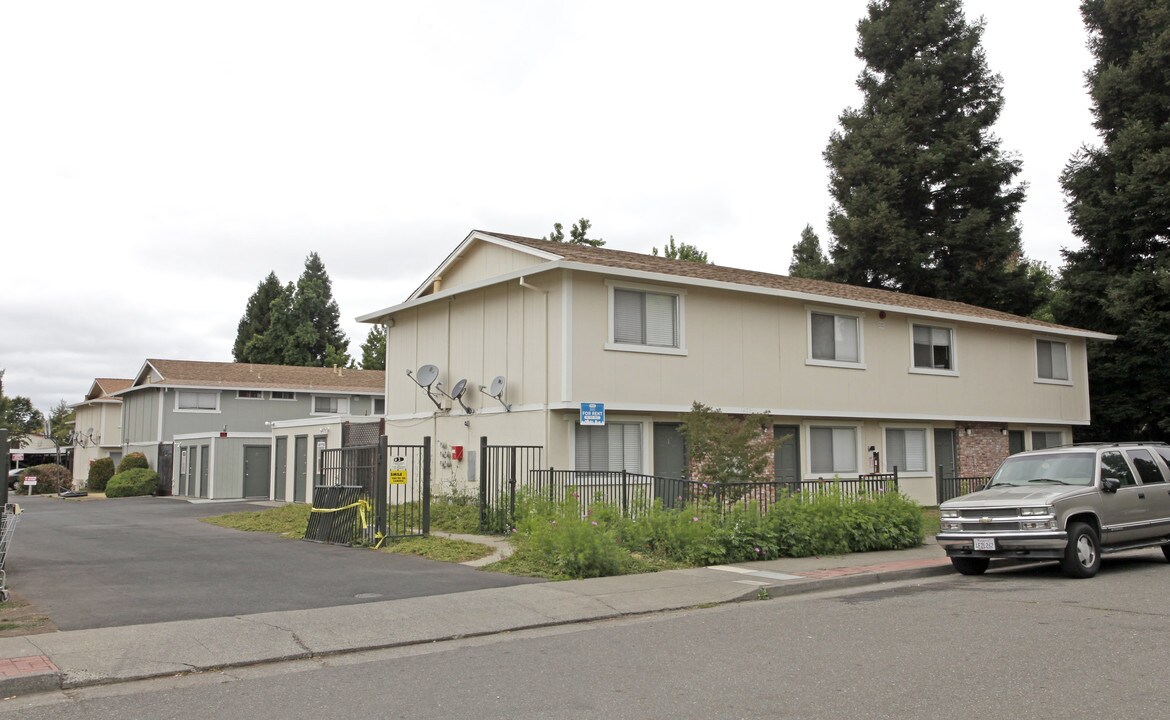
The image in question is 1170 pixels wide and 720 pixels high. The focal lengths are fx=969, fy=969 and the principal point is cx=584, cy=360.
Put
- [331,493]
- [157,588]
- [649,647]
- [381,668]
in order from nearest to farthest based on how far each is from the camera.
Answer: [381,668] → [649,647] → [157,588] → [331,493]

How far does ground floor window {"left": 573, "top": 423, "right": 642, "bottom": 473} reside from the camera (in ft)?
62.5

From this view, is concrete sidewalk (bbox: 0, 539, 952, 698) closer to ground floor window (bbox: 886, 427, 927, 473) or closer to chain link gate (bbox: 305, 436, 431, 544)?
chain link gate (bbox: 305, 436, 431, 544)

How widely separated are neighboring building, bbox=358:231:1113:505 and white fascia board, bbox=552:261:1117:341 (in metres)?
0.06

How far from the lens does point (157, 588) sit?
1186 cm

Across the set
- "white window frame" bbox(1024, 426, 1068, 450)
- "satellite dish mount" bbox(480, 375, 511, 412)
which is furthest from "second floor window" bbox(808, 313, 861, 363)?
"white window frame" bbox(1024, 426, 1068, 450)

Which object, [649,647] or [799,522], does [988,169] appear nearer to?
[799,522]

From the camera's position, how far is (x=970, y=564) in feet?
44.7

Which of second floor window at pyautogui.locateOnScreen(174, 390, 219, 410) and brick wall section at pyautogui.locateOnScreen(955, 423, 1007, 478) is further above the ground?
second floor window at pyautogui.locateOnScreen(174, 390, 219, 410)

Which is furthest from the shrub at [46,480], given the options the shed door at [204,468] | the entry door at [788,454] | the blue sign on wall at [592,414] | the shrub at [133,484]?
the entry door at [788,454]

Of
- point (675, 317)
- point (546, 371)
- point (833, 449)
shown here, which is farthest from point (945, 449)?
point (546, 371)

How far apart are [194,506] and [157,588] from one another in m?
20.0

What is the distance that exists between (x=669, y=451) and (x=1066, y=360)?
15890 mm

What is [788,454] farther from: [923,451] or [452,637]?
[452,637]

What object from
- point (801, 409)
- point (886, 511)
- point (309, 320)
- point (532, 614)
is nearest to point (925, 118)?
point (801, 409)
